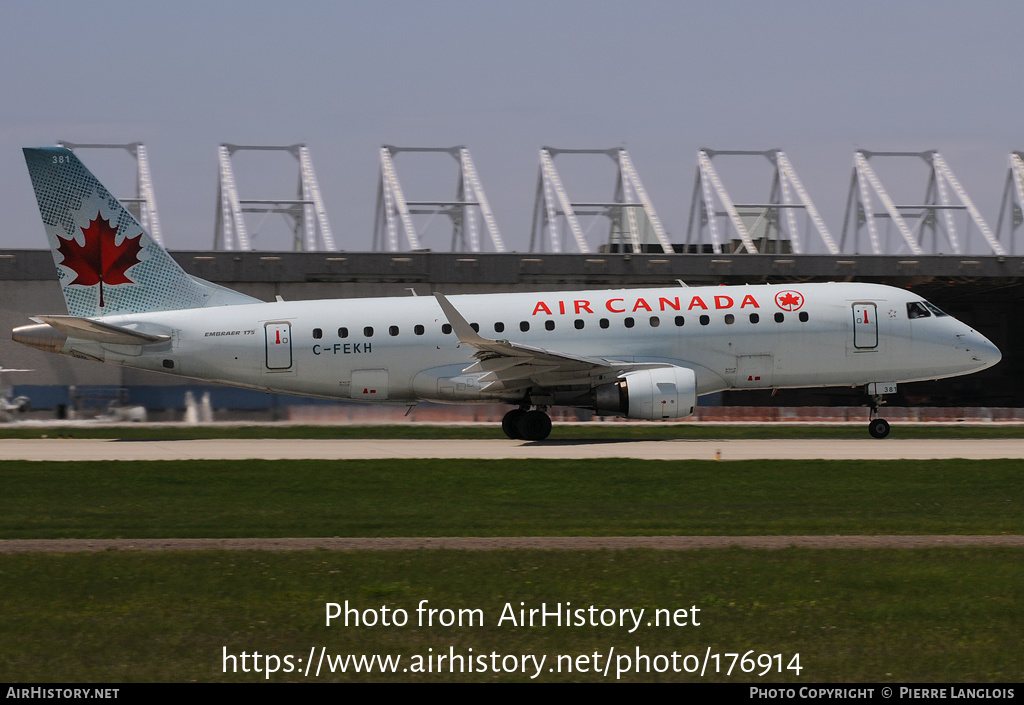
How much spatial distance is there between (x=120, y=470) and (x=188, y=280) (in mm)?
10657

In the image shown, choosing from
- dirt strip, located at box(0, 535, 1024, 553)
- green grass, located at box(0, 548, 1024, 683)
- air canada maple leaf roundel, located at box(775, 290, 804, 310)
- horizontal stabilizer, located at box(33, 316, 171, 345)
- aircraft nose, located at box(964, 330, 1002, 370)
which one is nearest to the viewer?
green grass, located at box(0, 548, 1024, 683)

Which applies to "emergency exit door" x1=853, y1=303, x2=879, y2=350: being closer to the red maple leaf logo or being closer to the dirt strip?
the dirt strip

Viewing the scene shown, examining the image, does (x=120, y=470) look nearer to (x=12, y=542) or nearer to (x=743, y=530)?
(x=12, y=542)

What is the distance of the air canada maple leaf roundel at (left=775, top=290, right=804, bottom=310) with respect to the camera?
1244 inches

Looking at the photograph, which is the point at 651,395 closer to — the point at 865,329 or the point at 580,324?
the point at 580,324

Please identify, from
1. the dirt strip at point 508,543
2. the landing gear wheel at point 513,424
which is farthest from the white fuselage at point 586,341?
Answer: the dirt strip at point 508,543

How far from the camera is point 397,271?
1981 inches

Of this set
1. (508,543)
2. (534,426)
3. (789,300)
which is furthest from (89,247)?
(508,543)

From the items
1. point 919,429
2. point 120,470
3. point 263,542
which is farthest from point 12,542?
point 919,429

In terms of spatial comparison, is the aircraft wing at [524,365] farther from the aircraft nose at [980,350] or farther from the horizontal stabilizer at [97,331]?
the aircraft nose at [980,350]

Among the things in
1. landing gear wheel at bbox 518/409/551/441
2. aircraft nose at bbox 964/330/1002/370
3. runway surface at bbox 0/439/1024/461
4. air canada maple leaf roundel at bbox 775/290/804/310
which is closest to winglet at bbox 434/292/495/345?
runway surface at bbox 0/439/1024/461

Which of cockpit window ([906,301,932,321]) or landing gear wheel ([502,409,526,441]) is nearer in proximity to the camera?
cockpit window ([906,301,932,321])

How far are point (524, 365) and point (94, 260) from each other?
12819 mm

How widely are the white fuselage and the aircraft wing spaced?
489mm
